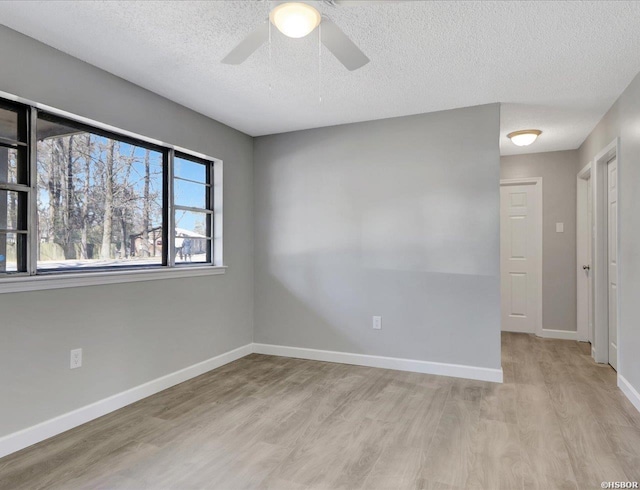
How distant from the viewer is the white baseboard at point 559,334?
16.1 ft

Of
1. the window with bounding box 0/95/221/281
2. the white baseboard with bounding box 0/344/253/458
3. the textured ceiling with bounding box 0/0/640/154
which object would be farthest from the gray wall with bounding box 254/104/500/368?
the white baseboard with bounding box 0/344/253/458

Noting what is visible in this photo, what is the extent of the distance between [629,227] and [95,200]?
4.00 m

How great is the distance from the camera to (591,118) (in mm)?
3713

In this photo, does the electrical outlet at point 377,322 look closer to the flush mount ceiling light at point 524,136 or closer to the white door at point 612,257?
the white door at point 612,257

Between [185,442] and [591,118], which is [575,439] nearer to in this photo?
[185,442]

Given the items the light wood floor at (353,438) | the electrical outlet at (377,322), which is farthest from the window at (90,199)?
the electrical outlet at (377,322)

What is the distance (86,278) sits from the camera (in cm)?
256

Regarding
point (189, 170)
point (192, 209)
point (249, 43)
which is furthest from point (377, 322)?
point (249, 43)

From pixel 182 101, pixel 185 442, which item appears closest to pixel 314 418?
pixel 185 442

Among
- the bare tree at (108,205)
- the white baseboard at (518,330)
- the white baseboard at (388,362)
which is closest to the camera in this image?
the bare tree at (108,205)

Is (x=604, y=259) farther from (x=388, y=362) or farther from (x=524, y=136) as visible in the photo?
(x=388, y=362)

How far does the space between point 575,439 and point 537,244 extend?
331 centimetres

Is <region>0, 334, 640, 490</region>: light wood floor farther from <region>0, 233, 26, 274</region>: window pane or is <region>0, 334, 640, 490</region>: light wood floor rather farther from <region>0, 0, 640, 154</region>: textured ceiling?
<region>0, 0, 640, 154</region>: textured ceiling

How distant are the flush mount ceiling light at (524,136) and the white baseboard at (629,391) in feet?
7.93
